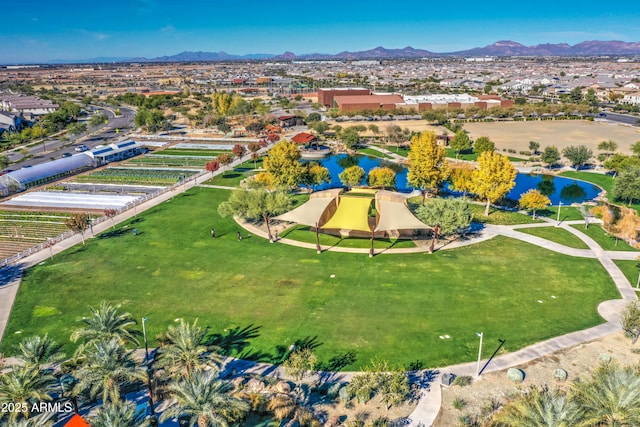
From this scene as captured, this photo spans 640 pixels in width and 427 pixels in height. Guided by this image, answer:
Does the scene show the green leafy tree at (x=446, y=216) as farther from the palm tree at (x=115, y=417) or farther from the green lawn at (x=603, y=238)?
the palm tree at (x=115, y=417)

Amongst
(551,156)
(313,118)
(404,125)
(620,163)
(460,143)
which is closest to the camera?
(620,163)

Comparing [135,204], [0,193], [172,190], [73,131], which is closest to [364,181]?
[172,190]

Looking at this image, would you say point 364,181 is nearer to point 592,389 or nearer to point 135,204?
point 135,204

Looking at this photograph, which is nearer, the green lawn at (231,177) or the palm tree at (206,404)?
the palm tree at (206,404)

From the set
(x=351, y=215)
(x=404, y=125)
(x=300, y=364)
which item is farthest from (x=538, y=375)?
(x=404, y=125)

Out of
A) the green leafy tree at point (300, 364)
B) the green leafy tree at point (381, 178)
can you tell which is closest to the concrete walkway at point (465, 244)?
the green leafy tree at point (300, 364)

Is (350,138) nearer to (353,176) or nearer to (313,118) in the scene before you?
(353,176)

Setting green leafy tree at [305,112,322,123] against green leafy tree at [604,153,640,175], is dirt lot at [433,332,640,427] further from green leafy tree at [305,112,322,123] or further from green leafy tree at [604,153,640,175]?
green leafy tree at [305,112,322,123]

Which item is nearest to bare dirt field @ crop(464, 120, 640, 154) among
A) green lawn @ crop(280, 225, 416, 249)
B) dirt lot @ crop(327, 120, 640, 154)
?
dirt lot @ crop(327, 120, 640, 154)
